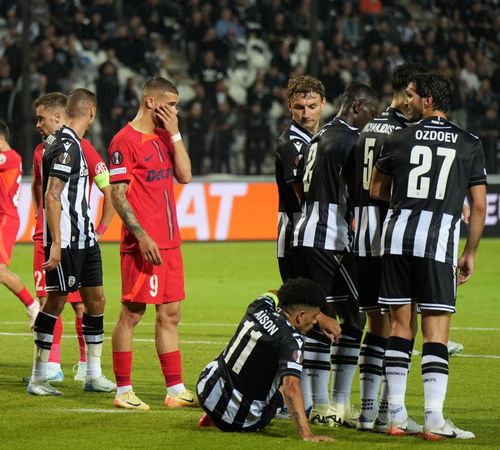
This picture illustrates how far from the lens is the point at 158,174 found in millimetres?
8102

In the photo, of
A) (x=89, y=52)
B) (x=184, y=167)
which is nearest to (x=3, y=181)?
(x=184, y=167)

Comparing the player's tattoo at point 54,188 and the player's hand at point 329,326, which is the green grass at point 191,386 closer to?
the player's hand at point 329,326

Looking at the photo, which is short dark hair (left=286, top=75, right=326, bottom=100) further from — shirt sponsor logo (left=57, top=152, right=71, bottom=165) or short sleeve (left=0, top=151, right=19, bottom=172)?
short sleeve (left=0, top=151, right=19, bottom=172)

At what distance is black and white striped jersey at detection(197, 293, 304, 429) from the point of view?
692 cm

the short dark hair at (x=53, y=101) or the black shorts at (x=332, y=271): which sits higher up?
the short dark hair at (x=53, y=101)

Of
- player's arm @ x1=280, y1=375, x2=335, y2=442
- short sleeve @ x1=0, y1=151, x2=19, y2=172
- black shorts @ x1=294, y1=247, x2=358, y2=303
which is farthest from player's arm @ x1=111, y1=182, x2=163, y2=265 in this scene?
short sleeve @ x1=0, y1=151, x2=19, y2=172

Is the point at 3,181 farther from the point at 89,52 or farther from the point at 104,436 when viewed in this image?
the point at 89,52

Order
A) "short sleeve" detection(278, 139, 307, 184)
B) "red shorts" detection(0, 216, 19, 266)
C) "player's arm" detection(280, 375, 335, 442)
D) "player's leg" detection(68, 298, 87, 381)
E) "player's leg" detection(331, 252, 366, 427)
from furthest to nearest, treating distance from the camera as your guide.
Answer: "red shorts" detection(0, 216, 19, 266) → "player's leg" detection(68, 298, 87, 381) → "short sleeve" detection(278, 139, 307, 184) → "player's leg" detection(331, 252, 366, 427) → "player's arm" detection(280, 375, 335, 442)

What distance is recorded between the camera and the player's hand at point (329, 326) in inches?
277

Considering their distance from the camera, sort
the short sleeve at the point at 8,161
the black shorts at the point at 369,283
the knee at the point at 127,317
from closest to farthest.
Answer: the black shorts at the point at 369,283, the knee at the point at 127,317, the short sleeve at the point at 8,161

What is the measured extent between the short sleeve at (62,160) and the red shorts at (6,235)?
138 inches

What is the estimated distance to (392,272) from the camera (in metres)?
7.02

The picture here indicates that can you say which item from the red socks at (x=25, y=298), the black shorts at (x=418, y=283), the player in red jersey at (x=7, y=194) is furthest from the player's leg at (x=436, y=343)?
the player in red jersey at (x=7, y=194)

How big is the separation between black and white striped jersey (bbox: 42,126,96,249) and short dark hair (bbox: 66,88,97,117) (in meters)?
0.14
